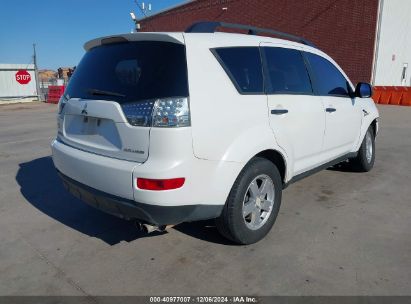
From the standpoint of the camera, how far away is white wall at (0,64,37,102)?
910 inches

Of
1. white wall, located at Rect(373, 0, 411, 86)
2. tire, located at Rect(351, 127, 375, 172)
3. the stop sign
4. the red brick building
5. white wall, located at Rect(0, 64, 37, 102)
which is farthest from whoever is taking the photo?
the stop sign

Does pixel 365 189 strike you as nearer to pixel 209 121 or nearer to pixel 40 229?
pixel 209 121

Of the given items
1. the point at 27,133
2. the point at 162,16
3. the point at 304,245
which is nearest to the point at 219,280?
the point at 304,245

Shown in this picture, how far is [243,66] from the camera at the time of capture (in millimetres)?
3096

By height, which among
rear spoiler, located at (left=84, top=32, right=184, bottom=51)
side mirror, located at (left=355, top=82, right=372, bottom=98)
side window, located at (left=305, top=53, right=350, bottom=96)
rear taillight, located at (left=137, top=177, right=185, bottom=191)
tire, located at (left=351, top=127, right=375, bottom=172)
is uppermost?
rear spoiler, located at (left=84, top=32, right=184, bottom=51)

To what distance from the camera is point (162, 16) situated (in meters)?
34.7

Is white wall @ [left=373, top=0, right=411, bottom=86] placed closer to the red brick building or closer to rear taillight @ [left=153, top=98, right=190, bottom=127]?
the red brick building

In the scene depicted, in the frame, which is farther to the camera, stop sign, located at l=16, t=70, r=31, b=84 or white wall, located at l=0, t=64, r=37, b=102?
stop sign, located at l=16, t=70, r=31, b=84

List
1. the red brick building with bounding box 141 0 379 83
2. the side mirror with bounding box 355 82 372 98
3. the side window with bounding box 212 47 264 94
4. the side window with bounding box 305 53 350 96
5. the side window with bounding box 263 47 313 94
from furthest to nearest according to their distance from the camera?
the red brick building with bounding box 141 0 379 83 → the side mirror with bounding box 355 82 372 98 → the side window with bounding box 305 53 350 96 → the side window with bounding box 263 47 313 94 → the side window with bounding box 212 47 264 94

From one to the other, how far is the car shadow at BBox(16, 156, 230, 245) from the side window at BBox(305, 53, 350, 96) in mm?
2097

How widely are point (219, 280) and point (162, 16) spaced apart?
116 ft

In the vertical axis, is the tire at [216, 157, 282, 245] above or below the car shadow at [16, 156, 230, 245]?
above

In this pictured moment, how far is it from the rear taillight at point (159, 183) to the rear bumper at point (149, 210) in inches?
5.6

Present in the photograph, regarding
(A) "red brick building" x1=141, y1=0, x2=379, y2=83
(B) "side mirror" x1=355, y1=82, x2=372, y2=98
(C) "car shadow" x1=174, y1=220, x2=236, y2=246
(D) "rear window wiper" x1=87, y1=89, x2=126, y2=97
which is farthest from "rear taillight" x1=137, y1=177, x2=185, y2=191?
(A) "red brick building" x1=141, y1=0, x2=379, y2=83
